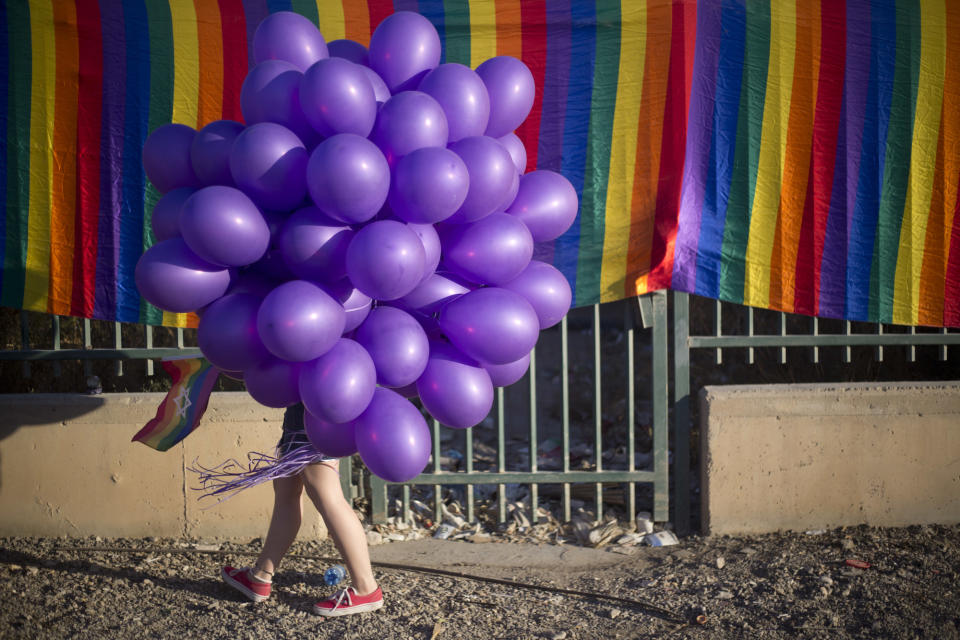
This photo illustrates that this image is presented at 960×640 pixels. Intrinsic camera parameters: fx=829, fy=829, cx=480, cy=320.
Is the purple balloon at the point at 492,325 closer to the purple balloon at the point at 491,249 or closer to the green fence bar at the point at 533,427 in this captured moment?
the purple balloon at the point at 491,249

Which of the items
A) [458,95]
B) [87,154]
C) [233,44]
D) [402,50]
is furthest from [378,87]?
[87,154]

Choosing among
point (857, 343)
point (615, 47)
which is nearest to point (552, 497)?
point (857, 343)

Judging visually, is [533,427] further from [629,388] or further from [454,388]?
[454,388]

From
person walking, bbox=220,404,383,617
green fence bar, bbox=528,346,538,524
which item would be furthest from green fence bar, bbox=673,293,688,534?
person walking, bbox=220,404,383,617

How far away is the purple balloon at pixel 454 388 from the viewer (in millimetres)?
2562

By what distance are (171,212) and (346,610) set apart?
5.94 ft

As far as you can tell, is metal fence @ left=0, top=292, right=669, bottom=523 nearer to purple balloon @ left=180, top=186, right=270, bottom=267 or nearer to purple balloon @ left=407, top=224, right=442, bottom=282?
Answer: purple balloon @ left=407, top=224, right=442, bottom=282

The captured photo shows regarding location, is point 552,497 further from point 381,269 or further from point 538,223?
point 381,269

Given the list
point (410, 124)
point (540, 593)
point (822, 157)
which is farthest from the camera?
point (822, 157)

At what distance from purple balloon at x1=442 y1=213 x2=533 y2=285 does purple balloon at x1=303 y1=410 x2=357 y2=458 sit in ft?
2.05

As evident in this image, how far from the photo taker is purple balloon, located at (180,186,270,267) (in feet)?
7.77

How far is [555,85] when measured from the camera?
4129mm

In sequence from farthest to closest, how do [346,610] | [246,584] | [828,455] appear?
[828,455]
[246,584]
[346,610]

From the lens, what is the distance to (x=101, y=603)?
364cm
